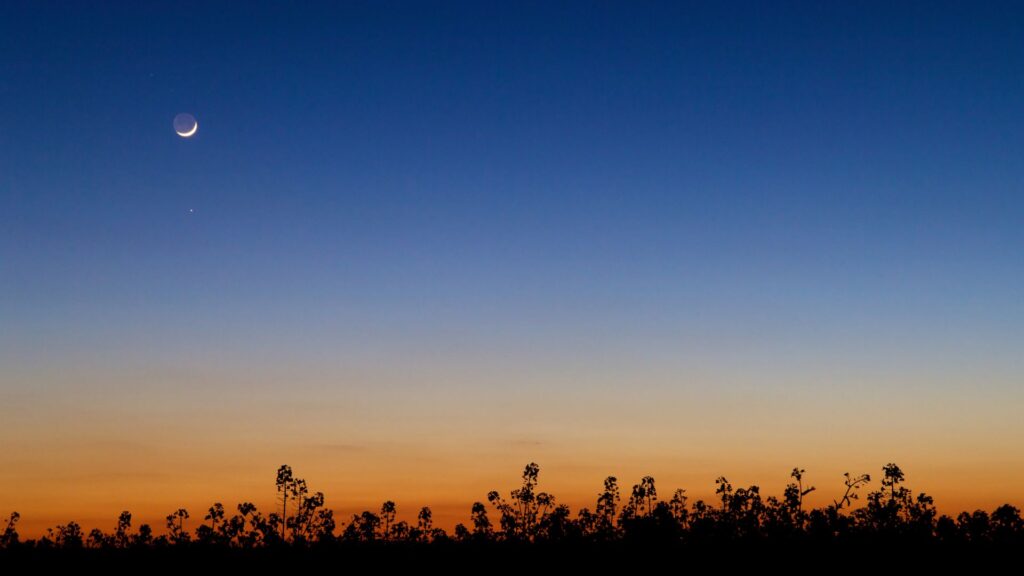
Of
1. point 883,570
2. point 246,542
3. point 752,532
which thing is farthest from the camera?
point 246,542

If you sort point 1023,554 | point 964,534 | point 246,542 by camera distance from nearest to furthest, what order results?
1. point 1023,554
2. point 964,534
3. point 246,542

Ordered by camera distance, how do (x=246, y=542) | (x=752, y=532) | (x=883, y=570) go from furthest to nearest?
1. (x=246, y=542)
2. (x=752, y=532)
3. (x=883, y=570)

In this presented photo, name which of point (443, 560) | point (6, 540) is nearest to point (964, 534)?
point (443, 560)

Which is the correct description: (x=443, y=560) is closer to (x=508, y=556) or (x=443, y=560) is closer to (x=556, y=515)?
(x=508, y=556)

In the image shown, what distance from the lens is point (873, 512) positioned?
530 ft

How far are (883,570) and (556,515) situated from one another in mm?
76230

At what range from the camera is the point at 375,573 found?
401 ft

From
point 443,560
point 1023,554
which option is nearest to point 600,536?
point 443,560

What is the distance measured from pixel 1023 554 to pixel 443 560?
78773mm

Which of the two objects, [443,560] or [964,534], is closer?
[443,560]

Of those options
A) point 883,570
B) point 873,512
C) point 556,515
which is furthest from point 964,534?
point 556,515

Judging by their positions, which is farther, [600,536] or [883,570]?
[600,536]

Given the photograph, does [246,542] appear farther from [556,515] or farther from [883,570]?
[883,570]

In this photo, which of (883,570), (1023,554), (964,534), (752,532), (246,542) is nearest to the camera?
(883,570)
